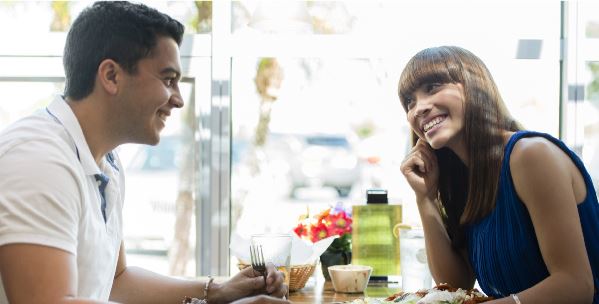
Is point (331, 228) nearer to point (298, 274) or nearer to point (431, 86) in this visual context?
point (298, 274)

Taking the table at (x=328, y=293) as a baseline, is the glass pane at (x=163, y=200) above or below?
above

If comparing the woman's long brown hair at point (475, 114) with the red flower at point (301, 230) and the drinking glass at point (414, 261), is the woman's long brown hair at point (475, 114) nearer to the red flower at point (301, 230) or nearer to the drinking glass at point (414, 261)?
the drinking glass at point (414, 261)

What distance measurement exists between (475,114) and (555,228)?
0.38 m

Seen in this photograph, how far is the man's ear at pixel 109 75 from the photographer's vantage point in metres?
1.31

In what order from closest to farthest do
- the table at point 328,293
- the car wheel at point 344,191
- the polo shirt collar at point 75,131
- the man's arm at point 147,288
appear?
the polo shirt collar at point 75,131 → the man's arm at point 147,288 → the table at point 328,293 → the car wheel at point 344,191

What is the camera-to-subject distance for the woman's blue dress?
1.61 meters

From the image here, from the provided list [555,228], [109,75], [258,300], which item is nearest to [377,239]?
[555,228]

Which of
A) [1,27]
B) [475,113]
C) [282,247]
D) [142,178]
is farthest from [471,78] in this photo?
[1,27]

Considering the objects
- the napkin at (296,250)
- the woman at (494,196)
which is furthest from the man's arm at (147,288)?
the woman at (494,196)

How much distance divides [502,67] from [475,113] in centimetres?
142

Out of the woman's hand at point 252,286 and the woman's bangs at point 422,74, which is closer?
the woman's hand at point 252,286

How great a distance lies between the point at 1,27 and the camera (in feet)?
9.88

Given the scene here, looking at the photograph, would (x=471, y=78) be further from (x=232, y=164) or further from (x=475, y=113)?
(x=232, y=164)

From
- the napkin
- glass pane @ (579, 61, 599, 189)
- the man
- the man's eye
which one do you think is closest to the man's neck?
the man
